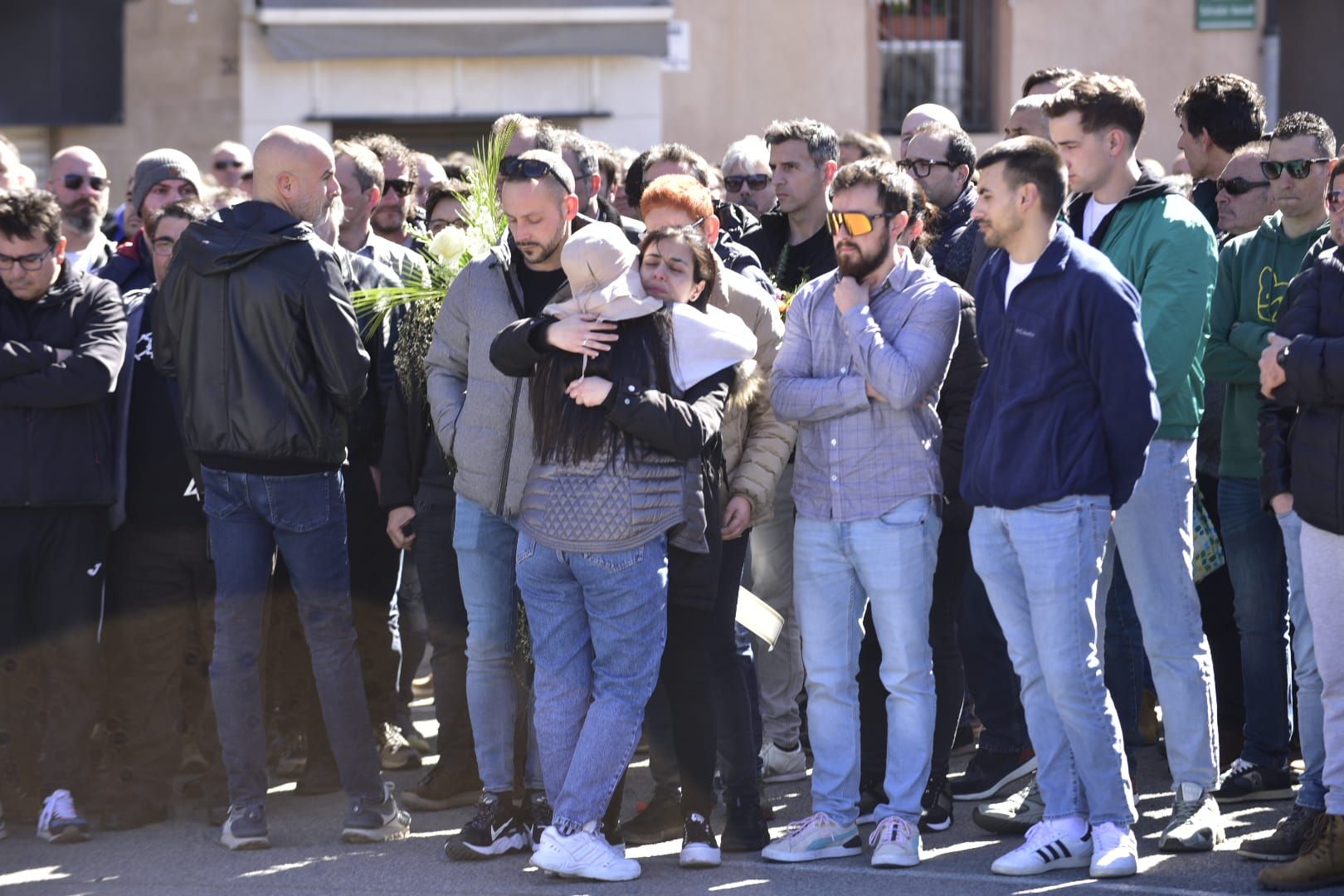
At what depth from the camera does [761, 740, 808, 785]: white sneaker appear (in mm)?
6570

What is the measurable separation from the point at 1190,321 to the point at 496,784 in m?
2.49

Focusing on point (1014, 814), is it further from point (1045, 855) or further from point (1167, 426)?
point (1167, 426)

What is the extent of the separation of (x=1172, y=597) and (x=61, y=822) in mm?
3489

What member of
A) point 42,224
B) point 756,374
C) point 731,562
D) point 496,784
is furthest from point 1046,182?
point 42,224

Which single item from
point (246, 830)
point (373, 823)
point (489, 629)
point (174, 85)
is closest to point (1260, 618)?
point (489, 629)

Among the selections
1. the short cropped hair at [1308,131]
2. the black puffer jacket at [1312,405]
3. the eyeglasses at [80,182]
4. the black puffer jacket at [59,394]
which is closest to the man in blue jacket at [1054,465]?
the black puffer jacket at [1312,405]

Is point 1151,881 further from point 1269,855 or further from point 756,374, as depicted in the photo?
point 756,374

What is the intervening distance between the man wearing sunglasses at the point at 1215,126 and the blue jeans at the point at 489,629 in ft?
9.77

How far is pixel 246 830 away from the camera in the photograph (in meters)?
5.80

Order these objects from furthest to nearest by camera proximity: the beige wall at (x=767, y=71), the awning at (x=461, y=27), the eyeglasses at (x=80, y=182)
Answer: the beige wall at (x=767, y=71), the awning at (x=461, y=27), the eyeglasses at (x=80, y=182)

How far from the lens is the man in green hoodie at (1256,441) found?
6.10m

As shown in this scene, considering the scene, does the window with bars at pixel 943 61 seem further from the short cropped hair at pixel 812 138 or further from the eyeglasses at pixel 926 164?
the eyeglasses at pixel 926 164

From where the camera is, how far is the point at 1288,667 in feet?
20.5

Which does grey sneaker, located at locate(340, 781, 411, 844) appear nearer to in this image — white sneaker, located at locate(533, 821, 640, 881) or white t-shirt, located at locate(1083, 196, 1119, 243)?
white sneaker, located at locate(533, 821, 640, 881)
